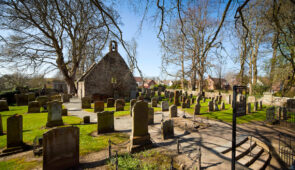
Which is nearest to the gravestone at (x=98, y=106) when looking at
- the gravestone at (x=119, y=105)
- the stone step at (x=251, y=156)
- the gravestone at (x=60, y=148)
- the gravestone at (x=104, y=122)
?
the gravestone at (x=119, y=105)

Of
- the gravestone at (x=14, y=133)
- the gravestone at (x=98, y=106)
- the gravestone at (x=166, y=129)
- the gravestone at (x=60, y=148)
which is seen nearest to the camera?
the gravestone at (x=60, y=148)

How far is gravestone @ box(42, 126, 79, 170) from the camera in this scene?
401 centimetres

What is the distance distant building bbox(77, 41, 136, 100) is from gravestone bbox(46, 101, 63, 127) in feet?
36.9

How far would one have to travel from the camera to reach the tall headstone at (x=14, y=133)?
5.36 m

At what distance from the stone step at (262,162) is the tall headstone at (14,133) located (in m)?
9.00

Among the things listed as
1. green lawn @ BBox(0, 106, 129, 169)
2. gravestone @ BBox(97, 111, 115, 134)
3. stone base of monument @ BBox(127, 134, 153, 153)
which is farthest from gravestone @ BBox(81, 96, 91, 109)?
stone base of monument @ BBox(127, 134, 153, 153)

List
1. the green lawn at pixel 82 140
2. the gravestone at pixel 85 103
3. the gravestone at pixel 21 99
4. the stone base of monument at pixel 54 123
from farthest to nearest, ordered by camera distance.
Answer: the gravestone at pixel 21 99
the gravestone at pixel 85 103
the stone base of monument at pixel 54 123
the green lawn at pixel 82 140

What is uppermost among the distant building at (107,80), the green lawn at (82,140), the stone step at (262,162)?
the distant building at (107,80)

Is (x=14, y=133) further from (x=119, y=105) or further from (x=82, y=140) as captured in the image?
(x=119, y=105)

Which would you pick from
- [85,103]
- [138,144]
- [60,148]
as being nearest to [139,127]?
[138,144]

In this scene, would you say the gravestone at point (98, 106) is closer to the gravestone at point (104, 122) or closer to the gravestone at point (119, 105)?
the gravestone at point (119, 105)

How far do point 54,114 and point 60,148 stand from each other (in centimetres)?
499

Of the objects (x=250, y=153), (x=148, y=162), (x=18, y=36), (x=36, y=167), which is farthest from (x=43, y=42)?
(x=250, y=153)

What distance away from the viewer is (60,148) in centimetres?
424
